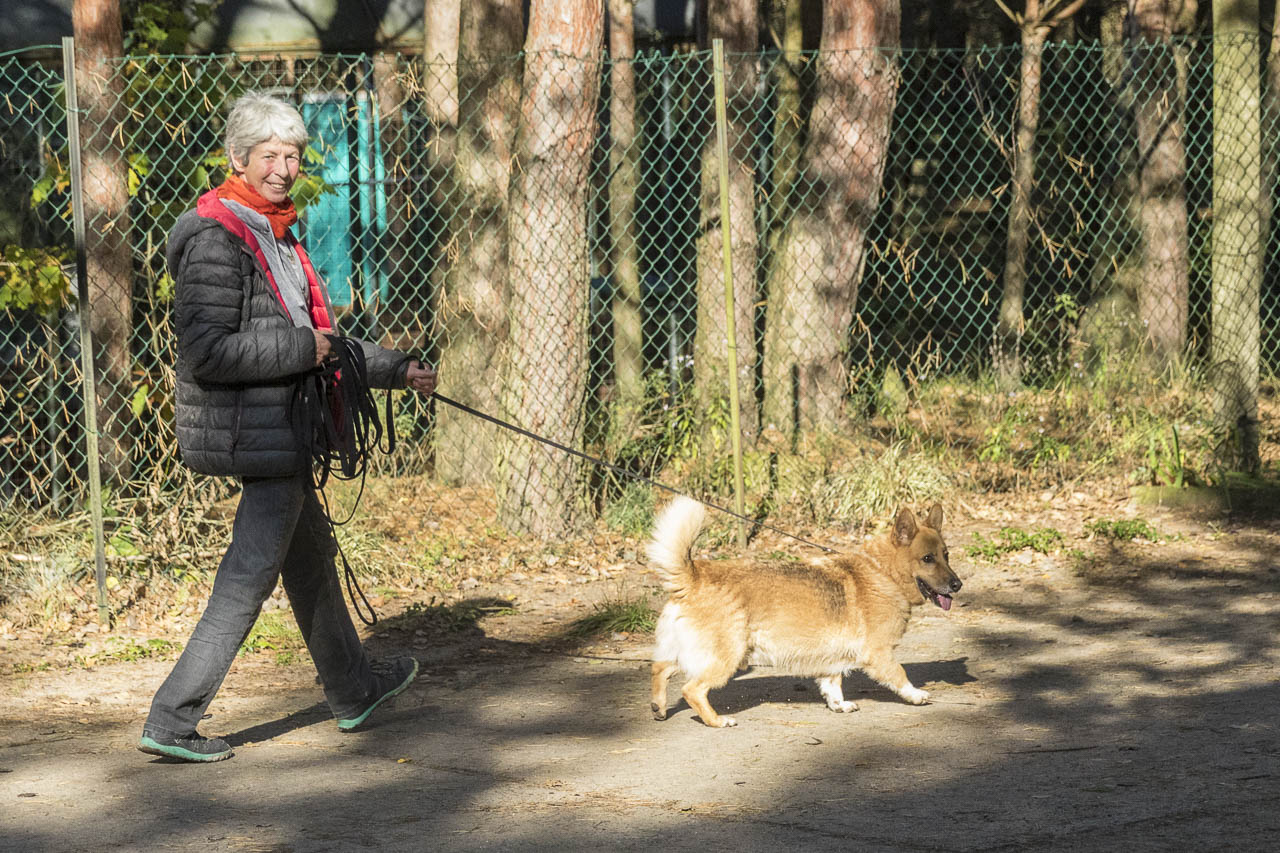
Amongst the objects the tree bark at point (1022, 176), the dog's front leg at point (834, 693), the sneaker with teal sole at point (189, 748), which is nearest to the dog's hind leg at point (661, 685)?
the dog's front leg at point (834, 693)

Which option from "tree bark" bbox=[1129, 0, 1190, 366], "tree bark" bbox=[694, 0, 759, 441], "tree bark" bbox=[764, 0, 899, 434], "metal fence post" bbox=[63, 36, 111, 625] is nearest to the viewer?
"metal fence post" bbox=[63, 36, 111, 625]

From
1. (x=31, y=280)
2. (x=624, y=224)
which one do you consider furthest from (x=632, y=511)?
(x=31, y=280)

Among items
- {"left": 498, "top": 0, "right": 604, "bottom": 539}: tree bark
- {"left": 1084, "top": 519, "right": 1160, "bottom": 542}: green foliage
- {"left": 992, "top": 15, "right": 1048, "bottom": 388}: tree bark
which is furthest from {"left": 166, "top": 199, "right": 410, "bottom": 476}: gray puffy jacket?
{"left": 992, "top": 15, "right": 1048, "bottom": 388}: tree bark

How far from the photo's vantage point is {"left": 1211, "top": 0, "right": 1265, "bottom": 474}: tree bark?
8617mm

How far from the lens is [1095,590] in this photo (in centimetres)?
712

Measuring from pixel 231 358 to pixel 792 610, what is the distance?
7.21 ft

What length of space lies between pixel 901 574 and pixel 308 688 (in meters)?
2.52

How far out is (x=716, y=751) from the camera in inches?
185

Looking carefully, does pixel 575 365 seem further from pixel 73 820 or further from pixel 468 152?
pixel 73 820

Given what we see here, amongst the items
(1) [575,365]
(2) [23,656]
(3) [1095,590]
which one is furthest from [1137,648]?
(2) [23,656]

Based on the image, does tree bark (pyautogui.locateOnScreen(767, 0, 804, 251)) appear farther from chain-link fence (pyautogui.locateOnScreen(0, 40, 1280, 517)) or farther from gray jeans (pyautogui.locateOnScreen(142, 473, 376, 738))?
gray jeans (pyautogui.locateOnScreen(142, 473, 376, 738))

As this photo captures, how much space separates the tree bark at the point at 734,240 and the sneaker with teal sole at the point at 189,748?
14.9 ft

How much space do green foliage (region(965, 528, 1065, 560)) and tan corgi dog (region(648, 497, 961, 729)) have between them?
7.99ft

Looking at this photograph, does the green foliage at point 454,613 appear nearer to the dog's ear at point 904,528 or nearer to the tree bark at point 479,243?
the tree bark at point 479,243
